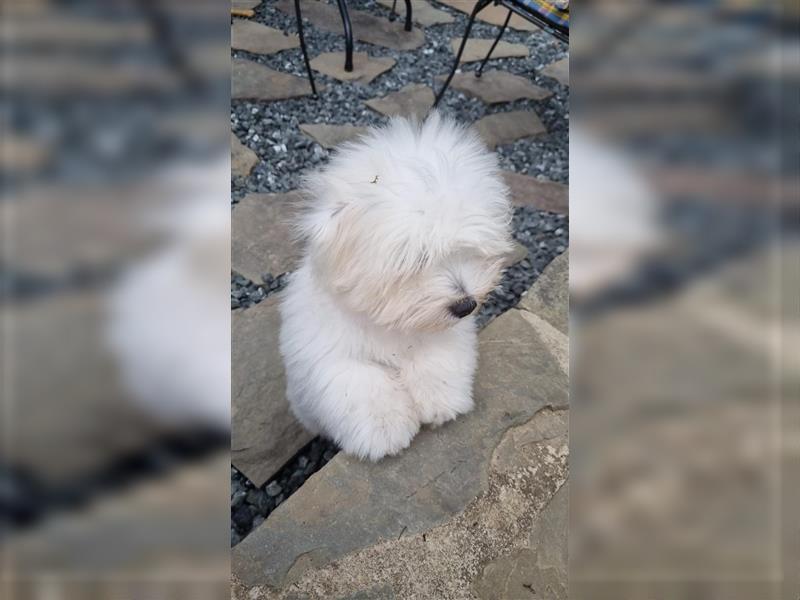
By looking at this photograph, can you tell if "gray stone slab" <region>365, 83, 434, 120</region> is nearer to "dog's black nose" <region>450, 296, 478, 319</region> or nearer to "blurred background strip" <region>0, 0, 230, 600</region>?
"dog's black nose" <region>450, 296, 478, 319</region>

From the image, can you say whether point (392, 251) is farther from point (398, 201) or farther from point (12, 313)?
point (12, 313)

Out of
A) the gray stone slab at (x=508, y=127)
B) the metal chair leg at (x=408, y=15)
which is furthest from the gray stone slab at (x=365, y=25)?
the gray stone slab at (x=508, y=127)

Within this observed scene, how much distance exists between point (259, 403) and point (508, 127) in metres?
1.96

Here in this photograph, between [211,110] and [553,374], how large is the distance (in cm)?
144

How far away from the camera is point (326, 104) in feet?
8.82

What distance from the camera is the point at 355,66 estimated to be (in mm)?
2883

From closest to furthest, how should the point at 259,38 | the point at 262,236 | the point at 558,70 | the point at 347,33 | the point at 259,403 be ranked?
the point at 259,403 < the point at 262,236 < the point at 347,33 < the point at 259,38 < the point at 558,70

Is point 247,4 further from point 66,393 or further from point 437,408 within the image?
point 66,393

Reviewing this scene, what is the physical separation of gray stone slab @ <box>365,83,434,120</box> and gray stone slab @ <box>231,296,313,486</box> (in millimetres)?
1348

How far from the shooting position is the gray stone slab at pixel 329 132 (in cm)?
251

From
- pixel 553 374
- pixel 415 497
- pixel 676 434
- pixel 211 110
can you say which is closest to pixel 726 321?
pixel 676 434

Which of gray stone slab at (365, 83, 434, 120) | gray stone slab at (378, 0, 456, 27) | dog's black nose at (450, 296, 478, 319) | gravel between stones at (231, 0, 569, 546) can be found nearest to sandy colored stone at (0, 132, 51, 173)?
dog's black nose at (450, 296, 478, 319)

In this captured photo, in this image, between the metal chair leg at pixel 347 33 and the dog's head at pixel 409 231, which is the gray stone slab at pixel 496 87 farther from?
the dog's head at pixel 409 231

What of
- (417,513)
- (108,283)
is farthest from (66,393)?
(417,513)
